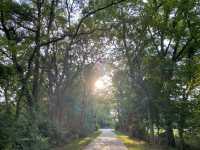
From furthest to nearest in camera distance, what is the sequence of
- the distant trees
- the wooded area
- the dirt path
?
the dirt path, the distant trees, the wooded area

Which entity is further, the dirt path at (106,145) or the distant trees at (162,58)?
the dirt path at (106,145)

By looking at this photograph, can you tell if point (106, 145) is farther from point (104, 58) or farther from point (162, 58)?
point (104, 58)

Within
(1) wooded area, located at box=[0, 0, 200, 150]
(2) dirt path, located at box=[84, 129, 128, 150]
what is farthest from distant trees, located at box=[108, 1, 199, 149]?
(2) dirt path, located at box=[84, 129, 128, 150]

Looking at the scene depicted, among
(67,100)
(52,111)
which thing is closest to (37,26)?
(52,111)

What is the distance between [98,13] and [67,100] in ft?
51.6

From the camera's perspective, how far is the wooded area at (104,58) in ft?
44.6

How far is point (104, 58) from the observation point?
78.5 ft

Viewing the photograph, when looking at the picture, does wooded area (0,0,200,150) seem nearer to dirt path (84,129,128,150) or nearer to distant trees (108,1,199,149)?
distant trees (108,1,199,149)

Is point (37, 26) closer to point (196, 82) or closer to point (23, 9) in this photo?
point (23, 9)

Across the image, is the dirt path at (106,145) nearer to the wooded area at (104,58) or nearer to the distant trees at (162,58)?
the wooded area at (104,58)

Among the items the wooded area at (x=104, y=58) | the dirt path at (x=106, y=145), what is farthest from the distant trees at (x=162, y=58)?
the dirt path at (x=106, y=145)

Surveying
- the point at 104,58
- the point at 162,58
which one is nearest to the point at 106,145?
the point at 162,58

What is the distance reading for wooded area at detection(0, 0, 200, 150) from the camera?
1359 cm

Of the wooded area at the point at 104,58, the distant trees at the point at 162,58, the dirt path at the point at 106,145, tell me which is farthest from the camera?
the dirt path at the point at 106,145
